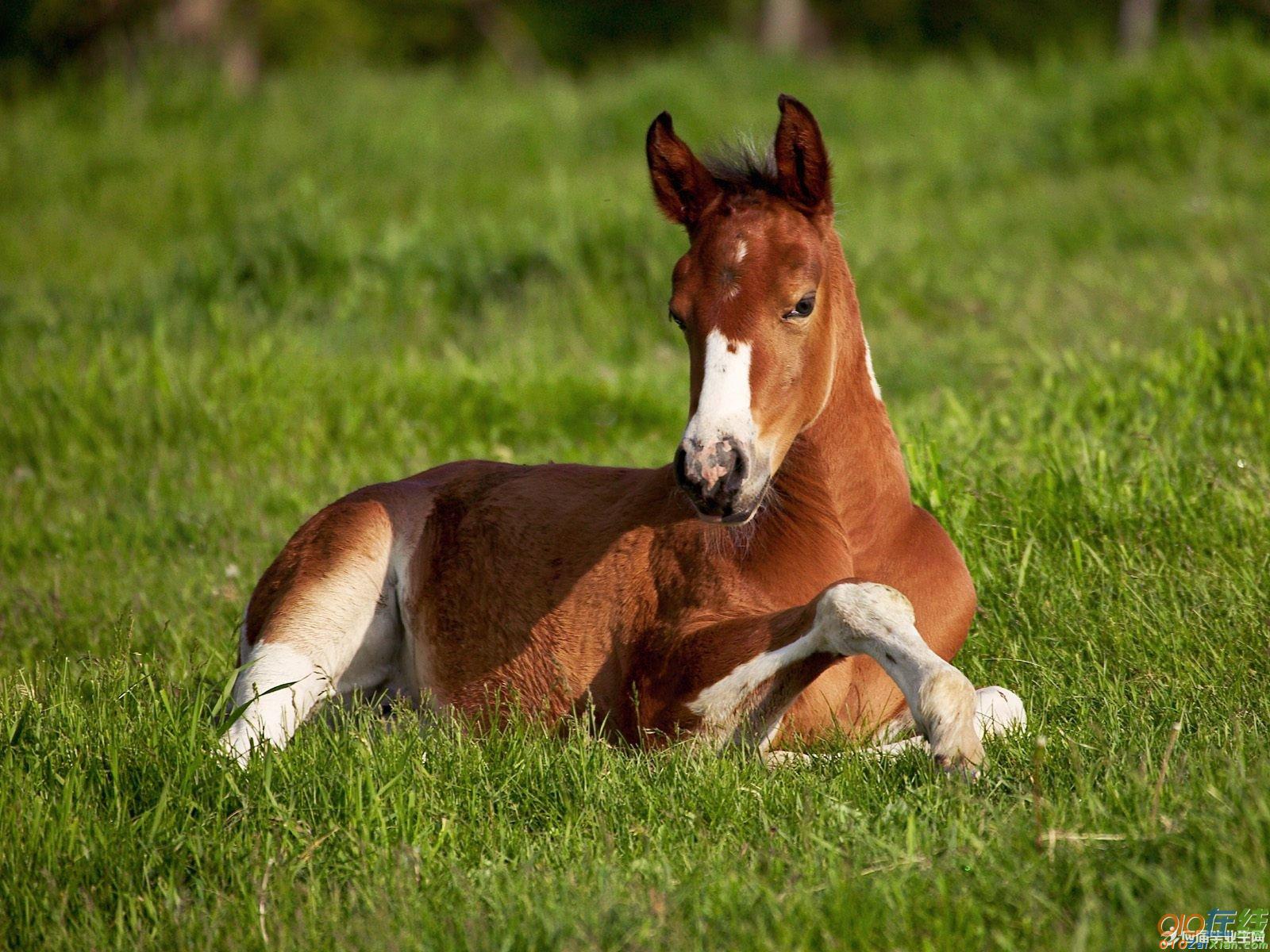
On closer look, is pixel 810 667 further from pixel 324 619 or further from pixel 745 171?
pixel 324 619

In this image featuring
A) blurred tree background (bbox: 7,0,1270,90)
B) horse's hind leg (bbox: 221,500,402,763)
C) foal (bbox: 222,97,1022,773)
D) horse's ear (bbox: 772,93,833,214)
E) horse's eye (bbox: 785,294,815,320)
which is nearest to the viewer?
foal (bbox: 222,97,1022,773)

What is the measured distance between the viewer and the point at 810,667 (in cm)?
336

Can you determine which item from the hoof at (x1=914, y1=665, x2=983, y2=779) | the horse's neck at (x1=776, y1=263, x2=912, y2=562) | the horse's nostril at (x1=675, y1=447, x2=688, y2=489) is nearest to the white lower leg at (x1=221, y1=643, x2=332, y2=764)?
the horse's nostril at (x1=675, y1=447, x2=688, y2=489)

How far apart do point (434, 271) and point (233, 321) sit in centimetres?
157

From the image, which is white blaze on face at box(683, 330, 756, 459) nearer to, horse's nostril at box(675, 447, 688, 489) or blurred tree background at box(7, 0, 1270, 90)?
horse's nostril at box(675, 447, 688, 489)

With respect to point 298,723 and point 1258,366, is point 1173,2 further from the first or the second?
point 298,723

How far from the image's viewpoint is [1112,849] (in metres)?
2.56

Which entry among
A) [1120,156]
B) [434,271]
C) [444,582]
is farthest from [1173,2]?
[444,582]

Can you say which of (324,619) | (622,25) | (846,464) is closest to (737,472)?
(846,464)

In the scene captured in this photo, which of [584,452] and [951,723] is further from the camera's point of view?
[584,452]

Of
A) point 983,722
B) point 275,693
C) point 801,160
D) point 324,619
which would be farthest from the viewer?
point 324,619

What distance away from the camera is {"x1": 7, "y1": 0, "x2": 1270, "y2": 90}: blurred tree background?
2344cm

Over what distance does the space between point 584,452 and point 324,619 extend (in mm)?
2369

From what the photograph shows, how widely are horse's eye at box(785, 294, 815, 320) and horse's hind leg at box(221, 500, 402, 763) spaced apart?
1.50 m
